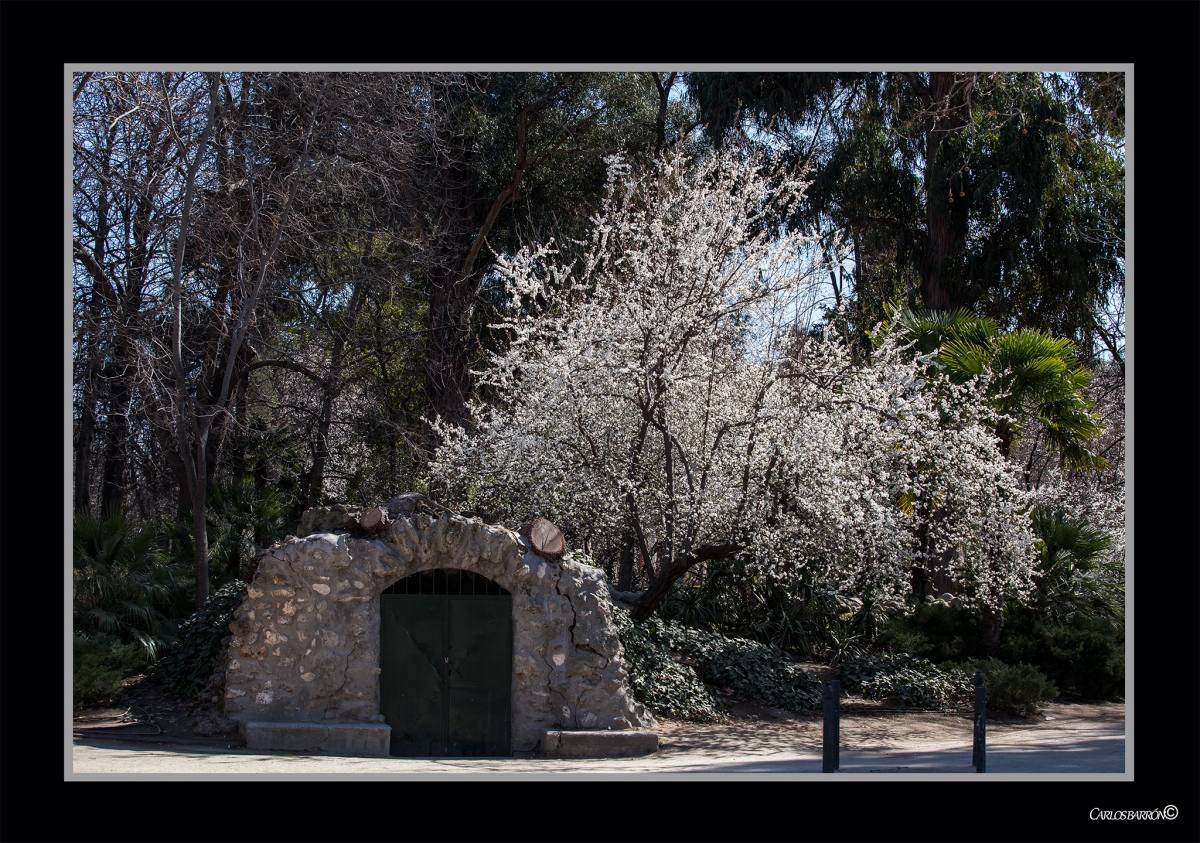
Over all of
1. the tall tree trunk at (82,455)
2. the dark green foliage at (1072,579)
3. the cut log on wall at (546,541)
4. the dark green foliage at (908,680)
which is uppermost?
the tall tree trunk at (82,455)

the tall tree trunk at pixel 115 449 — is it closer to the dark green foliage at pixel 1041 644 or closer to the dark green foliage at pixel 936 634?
the dark green foliage at pixel 936 634

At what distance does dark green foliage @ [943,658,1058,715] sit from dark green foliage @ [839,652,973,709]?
518 mm

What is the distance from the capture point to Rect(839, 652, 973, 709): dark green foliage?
1196 centimetres

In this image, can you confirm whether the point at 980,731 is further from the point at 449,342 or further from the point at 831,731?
the point at 449,342

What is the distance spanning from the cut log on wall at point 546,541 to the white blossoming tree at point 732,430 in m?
2.00

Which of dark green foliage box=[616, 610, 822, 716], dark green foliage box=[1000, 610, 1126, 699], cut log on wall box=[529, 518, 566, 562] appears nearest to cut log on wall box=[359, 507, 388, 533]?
cut log on wall box=[529, 518, 566, 562]

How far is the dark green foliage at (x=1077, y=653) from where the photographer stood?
12680 millimetres

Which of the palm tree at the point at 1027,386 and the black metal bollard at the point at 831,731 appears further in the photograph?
the palm tree at the point at 1027,386

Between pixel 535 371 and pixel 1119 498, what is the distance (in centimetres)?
1091

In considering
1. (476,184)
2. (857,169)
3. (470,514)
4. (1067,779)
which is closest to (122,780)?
(470,514)

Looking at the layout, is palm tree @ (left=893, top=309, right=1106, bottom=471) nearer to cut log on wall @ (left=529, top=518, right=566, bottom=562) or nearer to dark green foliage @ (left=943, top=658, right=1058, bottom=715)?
dark green foliage @ (left=943, top=658, right=1058, bottom=715)

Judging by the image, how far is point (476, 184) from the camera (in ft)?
59.0

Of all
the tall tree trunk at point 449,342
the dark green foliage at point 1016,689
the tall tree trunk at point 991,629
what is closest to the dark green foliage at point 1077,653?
the tall tree trunk at point 991,629
